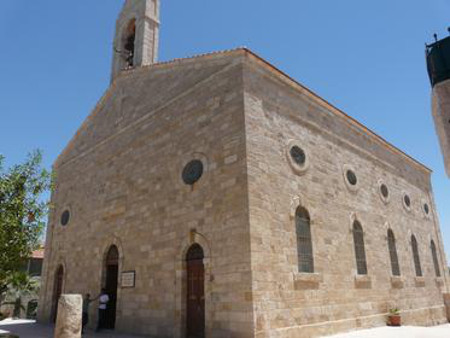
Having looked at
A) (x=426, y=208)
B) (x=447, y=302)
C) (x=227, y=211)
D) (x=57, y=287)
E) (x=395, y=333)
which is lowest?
(x=395, y=333)

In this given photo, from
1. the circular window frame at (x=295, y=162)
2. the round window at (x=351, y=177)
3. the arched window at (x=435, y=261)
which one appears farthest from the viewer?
the arched window at (x=435, y=261)

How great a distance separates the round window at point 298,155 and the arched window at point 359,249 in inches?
125

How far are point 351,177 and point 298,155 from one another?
3242mm

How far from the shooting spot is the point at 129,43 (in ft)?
52.2

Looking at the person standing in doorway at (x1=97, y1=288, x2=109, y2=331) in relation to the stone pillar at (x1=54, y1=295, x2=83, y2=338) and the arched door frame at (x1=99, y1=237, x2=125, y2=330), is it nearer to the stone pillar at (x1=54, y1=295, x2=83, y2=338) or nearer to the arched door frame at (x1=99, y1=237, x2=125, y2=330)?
the arched door frame at (x1=99, y1=237, x2=125, y2=330)

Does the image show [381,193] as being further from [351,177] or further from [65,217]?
[65,217]

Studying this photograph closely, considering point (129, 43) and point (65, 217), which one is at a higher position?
point (129, 43)

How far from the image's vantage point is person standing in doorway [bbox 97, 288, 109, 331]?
11.3 metres

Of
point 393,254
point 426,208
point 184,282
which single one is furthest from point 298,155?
point 426,208

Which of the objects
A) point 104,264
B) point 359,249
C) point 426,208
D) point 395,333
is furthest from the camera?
point 426,208

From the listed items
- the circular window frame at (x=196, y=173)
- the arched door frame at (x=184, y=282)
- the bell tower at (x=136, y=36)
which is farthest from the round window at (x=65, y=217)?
the arched door frame at (x=184, y=282)

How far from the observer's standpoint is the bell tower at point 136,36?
1442 cm

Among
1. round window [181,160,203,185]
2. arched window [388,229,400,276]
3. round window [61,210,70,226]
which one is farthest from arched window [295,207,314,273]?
round window [61,210,70,226]

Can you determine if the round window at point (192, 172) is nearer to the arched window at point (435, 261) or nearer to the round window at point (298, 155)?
the round window at point (298, 155)
